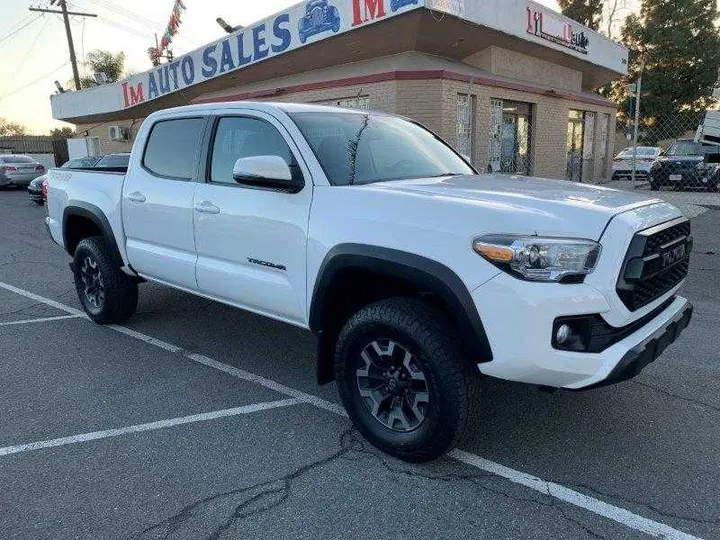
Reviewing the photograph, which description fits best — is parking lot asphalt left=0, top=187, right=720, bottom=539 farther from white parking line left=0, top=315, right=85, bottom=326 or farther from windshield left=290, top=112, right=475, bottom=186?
windshield left=290, top=112, right=475, bottom=186

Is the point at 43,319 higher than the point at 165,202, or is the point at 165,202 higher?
the point at 165,202

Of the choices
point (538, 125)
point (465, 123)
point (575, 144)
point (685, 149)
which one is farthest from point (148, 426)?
point (685, 149)

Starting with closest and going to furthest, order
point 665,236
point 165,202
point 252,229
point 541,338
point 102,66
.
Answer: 1. point 541,338
2. point 665,236
3. point 252,229
4. point 165,202
5. point 102,66

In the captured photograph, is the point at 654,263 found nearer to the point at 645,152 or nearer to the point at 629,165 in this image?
the point at 629,165

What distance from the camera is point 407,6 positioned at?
36.8 ft

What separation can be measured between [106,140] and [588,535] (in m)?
27.7

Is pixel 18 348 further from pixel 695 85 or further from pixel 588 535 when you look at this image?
pixel 695 85

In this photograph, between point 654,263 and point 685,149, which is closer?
point 654,263

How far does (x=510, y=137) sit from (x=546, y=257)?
45.2 ft

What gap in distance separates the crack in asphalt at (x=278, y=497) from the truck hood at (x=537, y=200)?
127 centimetres

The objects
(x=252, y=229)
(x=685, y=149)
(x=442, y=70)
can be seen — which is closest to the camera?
(x=252, y=229)

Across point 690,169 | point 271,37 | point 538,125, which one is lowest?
point 690,169

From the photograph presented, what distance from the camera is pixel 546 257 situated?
256 cm

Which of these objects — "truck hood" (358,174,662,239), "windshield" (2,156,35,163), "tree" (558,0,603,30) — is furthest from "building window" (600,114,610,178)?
"tree" (558,0,603,30)
